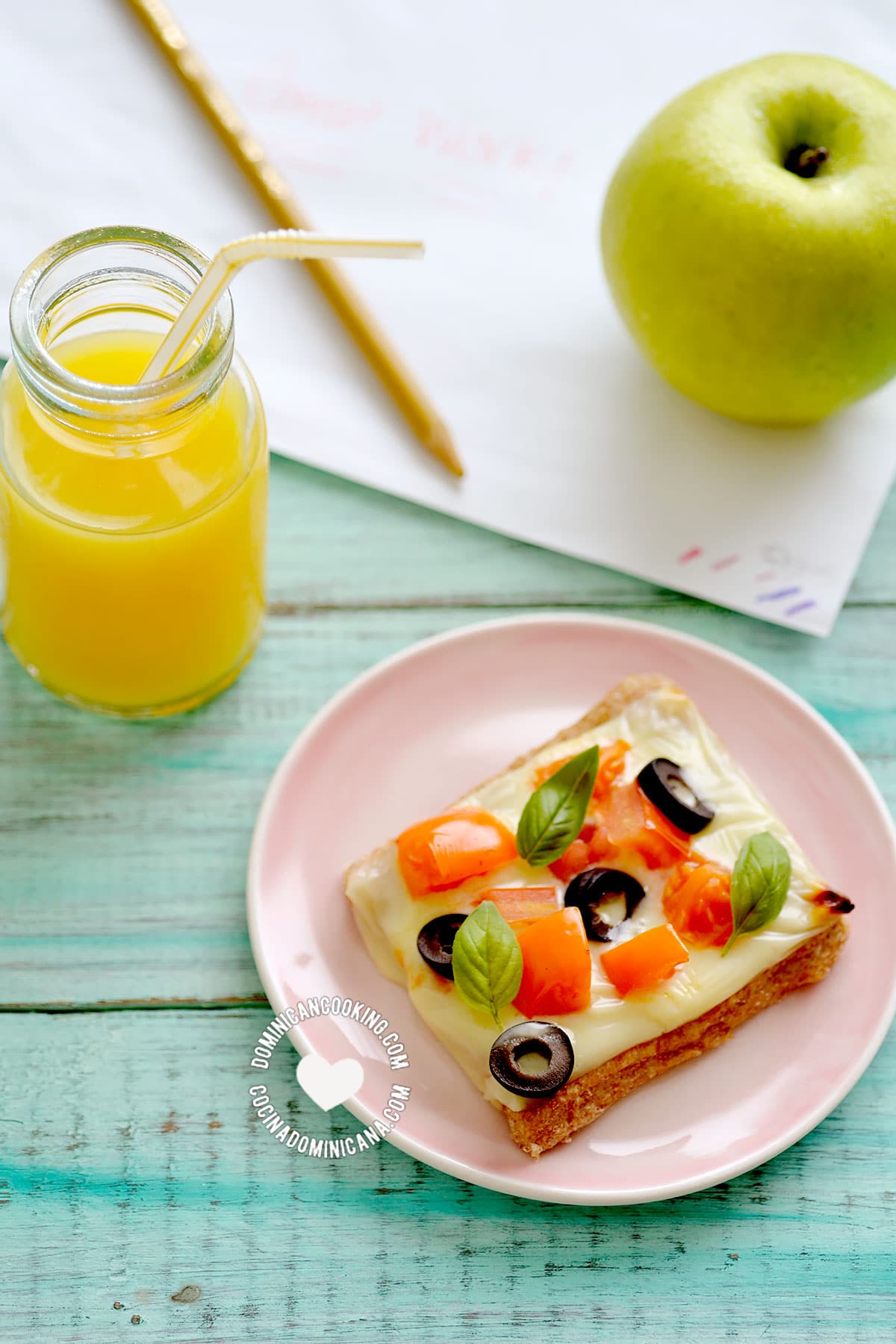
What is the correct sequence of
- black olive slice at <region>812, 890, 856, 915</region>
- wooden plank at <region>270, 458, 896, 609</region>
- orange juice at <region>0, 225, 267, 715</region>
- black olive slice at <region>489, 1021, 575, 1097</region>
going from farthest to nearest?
wooden plank at <region>270, 458, 896, 609</region> → black olive slice at <region>812, 890, 856, 915</region> → black olive slice at <region>489, 1021, 575, 1097</region> → orange juice at <region>0, 225, 267, 715</region>

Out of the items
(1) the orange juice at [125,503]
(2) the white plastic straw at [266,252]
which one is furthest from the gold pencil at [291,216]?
(2) the white plastic straw at [266,252]

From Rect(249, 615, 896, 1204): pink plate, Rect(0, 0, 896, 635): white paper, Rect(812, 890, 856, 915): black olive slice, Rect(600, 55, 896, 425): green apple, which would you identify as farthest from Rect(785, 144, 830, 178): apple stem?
Rect(812, 890, 856, 915): black olive slice

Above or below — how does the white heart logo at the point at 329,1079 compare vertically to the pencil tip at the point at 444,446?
below

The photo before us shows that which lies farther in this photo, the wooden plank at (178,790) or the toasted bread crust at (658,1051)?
the wooden plank at (178,790)

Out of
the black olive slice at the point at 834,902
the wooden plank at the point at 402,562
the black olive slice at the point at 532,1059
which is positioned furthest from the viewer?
the wooden plank at the point at 402,562

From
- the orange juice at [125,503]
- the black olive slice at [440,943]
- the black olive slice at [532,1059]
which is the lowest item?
the black olive slice at [532,1059]

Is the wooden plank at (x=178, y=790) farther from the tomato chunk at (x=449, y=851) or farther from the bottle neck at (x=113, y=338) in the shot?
the bottle neck at (x=113, y=338)

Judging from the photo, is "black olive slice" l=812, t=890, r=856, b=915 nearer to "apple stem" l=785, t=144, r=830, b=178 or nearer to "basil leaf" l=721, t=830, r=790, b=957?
"basil leaf" l=721, t=830, r=790, b=957
